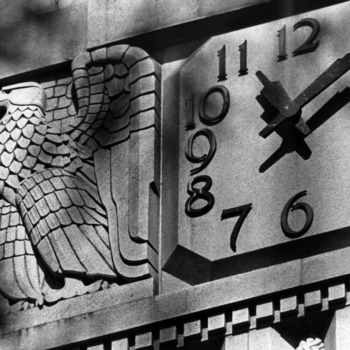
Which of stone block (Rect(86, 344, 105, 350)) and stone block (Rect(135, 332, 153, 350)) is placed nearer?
stone block (Rect(135, 332, 153, 350))

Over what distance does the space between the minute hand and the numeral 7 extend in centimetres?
93

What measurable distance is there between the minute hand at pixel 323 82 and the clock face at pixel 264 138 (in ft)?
0.04

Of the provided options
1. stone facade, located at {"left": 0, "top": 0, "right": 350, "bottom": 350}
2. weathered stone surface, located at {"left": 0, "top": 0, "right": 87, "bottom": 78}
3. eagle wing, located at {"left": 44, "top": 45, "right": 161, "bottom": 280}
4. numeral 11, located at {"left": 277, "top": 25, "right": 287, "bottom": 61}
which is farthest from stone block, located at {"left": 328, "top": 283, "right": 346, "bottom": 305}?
weathered stone surface, located at {"left": 0, "top": 0, "right": 87, "bottom": 78}

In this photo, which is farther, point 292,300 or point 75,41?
point 75,41

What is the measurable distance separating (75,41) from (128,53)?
2.19ft

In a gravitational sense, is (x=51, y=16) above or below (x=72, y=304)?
above

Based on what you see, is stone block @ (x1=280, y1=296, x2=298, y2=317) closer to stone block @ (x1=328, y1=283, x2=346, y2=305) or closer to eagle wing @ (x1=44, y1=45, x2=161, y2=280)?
stone block @ (x1=328, y1=283, x2=346, y2=305)

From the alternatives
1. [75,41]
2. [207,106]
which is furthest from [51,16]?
[207,106]

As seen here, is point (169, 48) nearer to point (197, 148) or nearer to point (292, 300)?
point (197, 148)

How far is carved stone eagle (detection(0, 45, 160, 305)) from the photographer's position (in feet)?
76.1

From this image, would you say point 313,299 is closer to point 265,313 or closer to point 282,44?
point 265,313

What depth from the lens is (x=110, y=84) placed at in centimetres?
2406

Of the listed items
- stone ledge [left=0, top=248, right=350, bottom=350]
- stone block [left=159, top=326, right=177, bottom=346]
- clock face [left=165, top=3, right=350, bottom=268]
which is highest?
clock face [left=165, top=3, right=350, bottom=268]

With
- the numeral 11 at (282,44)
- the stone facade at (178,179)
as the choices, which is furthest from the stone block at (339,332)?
the numeral 11 at (282,44)
